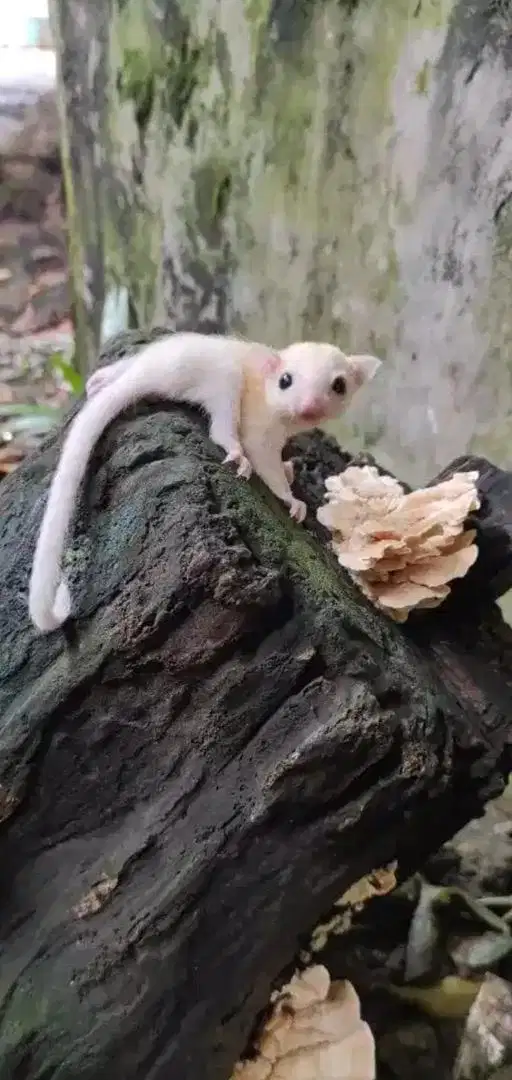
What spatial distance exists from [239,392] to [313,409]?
82 mm

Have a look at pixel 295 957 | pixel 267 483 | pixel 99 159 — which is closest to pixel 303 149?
pixel 99 159

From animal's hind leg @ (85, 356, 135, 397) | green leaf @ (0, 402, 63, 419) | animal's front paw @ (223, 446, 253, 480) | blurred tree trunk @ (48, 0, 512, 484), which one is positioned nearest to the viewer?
animal's front paw @ (223, 446, 253, 480)

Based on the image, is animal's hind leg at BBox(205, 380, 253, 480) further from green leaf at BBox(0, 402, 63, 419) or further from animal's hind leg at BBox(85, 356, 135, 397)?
green leaf at BBox(0, 402, 63, 419)

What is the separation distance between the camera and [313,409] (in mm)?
977

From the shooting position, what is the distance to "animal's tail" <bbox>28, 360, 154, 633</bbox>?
850mm

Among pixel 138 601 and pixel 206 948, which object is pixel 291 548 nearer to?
pixel 138 601

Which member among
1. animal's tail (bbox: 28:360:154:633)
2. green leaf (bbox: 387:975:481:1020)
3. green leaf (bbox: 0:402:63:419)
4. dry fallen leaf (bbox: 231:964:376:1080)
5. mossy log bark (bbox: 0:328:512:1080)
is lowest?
green leaf (bbox: 387:975:481:1020)

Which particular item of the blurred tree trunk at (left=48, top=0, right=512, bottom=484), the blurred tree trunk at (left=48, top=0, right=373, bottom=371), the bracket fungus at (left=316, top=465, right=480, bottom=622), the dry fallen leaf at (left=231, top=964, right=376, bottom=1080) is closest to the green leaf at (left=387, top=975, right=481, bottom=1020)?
the dry fallen leaf at (left=231, top=964, right=376, bottom=1080)

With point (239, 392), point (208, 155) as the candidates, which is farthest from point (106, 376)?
point (208, 155)

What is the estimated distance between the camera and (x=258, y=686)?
2.70ft

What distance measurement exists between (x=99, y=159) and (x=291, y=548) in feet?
7.69

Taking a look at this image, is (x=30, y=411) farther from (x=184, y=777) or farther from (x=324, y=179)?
(x=184, y=777)

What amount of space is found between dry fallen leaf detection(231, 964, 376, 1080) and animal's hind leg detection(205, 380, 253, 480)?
20.4 inches

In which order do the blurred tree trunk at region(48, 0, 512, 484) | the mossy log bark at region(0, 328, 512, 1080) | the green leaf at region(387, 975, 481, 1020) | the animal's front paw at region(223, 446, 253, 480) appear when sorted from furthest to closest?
the blurred tree trunk at region(48, 0, 512, 484), the green leaf at region(387, 975, 481, 1020), the animal's front paw at region(223, 446, 253, 480), the mossy log bark at region(0, 328, 512, 1080)
